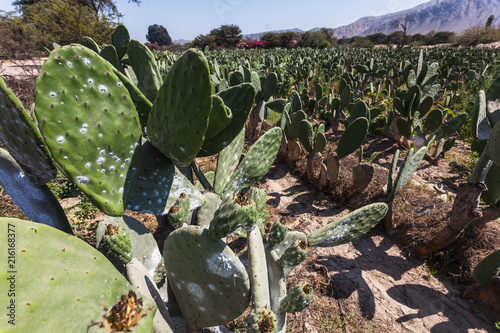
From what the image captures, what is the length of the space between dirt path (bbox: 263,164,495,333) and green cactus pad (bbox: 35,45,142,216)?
1574 mm

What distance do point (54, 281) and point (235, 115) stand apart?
38.2 inches

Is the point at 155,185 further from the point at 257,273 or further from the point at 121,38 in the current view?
the point at 121,38

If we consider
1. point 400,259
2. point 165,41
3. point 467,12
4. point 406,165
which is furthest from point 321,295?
point 467,12

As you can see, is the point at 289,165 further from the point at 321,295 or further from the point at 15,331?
the point at 15,331

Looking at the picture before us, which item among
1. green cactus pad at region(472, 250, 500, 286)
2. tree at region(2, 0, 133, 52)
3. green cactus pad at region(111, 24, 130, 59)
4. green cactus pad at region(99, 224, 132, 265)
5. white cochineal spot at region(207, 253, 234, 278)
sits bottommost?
green cactus pad at region(472, 250, 500, 286)

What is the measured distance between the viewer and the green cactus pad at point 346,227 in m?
1.60

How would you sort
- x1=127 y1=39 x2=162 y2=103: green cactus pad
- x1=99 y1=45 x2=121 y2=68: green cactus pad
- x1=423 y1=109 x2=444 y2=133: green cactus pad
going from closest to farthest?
x1=127 y1=39 x2=162 y2=103: green cactus pad → x1=99 y1=45 x2=121 y2=68: green cactus pad → x1=423 y1=109 x2=444 y2=133: green cactus pad

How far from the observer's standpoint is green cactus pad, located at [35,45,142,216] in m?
0.83

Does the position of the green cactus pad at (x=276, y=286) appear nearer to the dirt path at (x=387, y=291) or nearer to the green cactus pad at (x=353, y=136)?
the dirt path at (x=387, y=291)

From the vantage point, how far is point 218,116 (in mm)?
1102

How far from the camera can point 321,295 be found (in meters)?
2.01

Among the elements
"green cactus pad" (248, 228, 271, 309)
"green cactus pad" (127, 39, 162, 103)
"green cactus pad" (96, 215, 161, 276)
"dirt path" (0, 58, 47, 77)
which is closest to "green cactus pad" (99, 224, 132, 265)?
"green cactus pad" (96, 215, 161, 276)

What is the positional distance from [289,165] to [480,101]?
2303 millimetres

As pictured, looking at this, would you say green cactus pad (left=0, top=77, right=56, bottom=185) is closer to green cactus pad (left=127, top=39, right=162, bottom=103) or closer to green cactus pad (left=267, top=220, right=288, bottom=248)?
green cactus pad (left=127, top=39, right=162, bottom=103)
